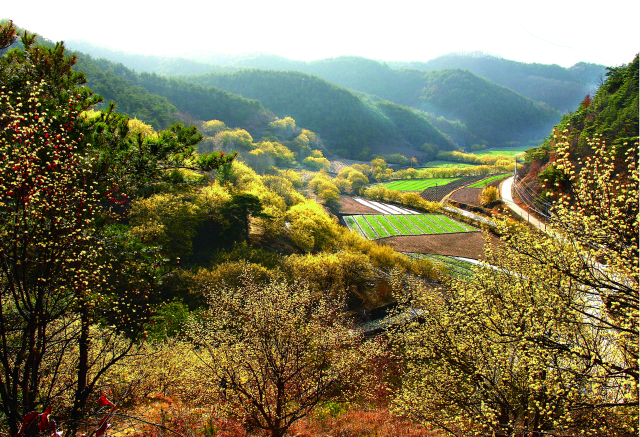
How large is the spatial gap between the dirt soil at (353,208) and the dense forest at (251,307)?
94.8 ft

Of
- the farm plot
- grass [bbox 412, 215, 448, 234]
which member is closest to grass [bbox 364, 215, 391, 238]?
grass [bbox 412, 215, 448, 234]

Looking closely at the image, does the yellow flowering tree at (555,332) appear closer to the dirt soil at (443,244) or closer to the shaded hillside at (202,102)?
the dirt soil at (443,244)

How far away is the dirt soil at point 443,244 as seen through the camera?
151ft

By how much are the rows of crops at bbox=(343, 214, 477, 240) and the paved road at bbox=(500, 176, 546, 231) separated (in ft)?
24.8

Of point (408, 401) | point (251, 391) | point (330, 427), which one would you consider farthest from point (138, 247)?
point (408, 401)

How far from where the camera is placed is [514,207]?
56688mm

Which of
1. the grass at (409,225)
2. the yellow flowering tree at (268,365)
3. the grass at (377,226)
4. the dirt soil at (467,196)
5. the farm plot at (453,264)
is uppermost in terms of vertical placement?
the dirt soil at (467,196)

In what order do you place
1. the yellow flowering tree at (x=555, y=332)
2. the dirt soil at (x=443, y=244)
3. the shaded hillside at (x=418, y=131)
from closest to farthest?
the yellow flowering tree at (x=555, y=332), the dirt soil at (x=443, y=244), the shaded hillside at (x=418, y=131)

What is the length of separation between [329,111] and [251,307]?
179 meters

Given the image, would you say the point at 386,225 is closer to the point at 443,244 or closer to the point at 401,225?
the point at 401,225

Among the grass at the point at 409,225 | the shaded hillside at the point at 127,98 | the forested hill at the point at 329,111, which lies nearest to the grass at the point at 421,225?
the grass at the point at 409,225

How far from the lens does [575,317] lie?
7.05m

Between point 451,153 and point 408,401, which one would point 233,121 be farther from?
point 408,401

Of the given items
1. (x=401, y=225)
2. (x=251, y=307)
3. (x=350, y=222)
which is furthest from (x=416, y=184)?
(x=251, y=307)
